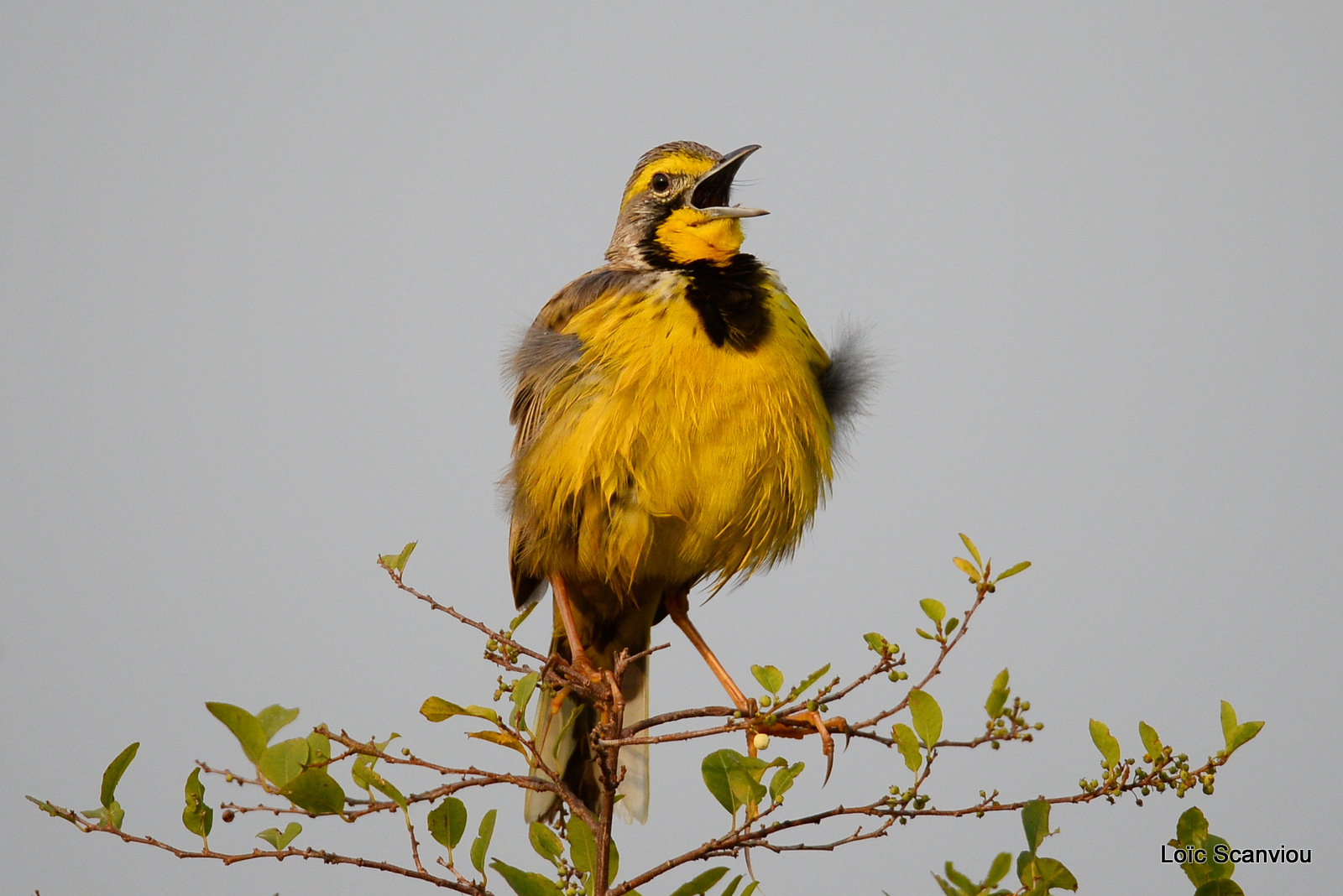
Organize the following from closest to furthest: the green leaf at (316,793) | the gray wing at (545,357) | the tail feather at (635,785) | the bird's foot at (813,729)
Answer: the green leaf at (316,793) < the bird's foot at (813,729) < the gray wing at (545,357) < the tail feather at (635,785)

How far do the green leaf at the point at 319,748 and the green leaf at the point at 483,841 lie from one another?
44 cm

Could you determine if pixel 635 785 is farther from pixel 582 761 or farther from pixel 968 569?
pixel 968 569

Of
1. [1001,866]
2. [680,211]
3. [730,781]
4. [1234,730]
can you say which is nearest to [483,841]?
[730,781]

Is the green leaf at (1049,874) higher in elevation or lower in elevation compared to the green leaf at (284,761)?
lower

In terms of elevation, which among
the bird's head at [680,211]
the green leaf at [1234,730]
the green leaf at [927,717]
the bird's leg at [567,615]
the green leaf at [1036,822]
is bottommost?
the green leaf at [1036,822]

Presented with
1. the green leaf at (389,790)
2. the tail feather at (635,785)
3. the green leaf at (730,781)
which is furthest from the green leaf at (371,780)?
the tail feather at (635,785)

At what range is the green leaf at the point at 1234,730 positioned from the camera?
299 centimetres

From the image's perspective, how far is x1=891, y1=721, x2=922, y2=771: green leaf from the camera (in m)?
2.99

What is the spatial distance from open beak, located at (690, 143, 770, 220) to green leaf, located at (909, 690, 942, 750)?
87.4 inches

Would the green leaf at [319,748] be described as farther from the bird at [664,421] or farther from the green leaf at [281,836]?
the bird at [664,421]

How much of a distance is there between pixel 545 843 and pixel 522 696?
42 centimetres

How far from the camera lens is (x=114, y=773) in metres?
2.95

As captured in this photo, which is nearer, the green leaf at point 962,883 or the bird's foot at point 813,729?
the green leaf at point 962,883

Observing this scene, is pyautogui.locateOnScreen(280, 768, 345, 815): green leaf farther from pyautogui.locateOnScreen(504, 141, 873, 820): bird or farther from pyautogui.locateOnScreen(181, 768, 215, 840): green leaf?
pyautogui.locateOnScreen(504, 141, 873, 820): bird
